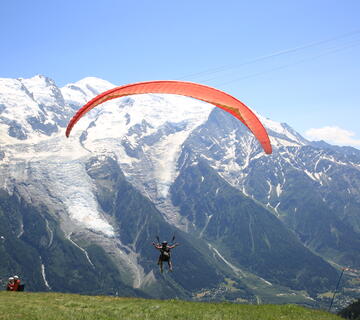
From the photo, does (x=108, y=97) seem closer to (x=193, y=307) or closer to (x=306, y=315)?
(x=193, y=307)

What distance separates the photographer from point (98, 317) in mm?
22812

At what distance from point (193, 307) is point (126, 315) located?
493 centimetres

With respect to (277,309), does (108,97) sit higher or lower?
higher

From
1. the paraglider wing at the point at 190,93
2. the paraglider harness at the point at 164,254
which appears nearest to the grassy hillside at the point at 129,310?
the paraglider harness at the point at 164,254

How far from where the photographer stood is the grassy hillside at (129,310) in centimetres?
2330

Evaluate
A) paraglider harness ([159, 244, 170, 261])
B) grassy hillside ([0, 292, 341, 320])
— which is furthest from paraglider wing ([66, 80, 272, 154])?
grassy hillside ([0, 292, 341, 320])

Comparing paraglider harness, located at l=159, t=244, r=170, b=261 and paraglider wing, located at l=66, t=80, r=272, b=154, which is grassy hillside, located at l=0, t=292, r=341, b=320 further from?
paraglider wing, located at l=66, t=80, r=272, b=154

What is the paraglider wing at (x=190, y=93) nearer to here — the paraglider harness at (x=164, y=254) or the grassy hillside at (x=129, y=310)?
the paraglider harness at (x=164, y=254)

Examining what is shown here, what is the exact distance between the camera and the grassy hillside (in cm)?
2330

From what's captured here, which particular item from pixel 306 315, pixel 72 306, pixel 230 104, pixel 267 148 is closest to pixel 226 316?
pixel 306 315

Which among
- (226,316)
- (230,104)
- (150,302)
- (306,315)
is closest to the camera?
(226,316)

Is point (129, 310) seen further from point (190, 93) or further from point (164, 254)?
point (190, 93)

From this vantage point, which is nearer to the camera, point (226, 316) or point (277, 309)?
point (226, 316)

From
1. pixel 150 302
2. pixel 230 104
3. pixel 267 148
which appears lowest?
pixel 150 302
